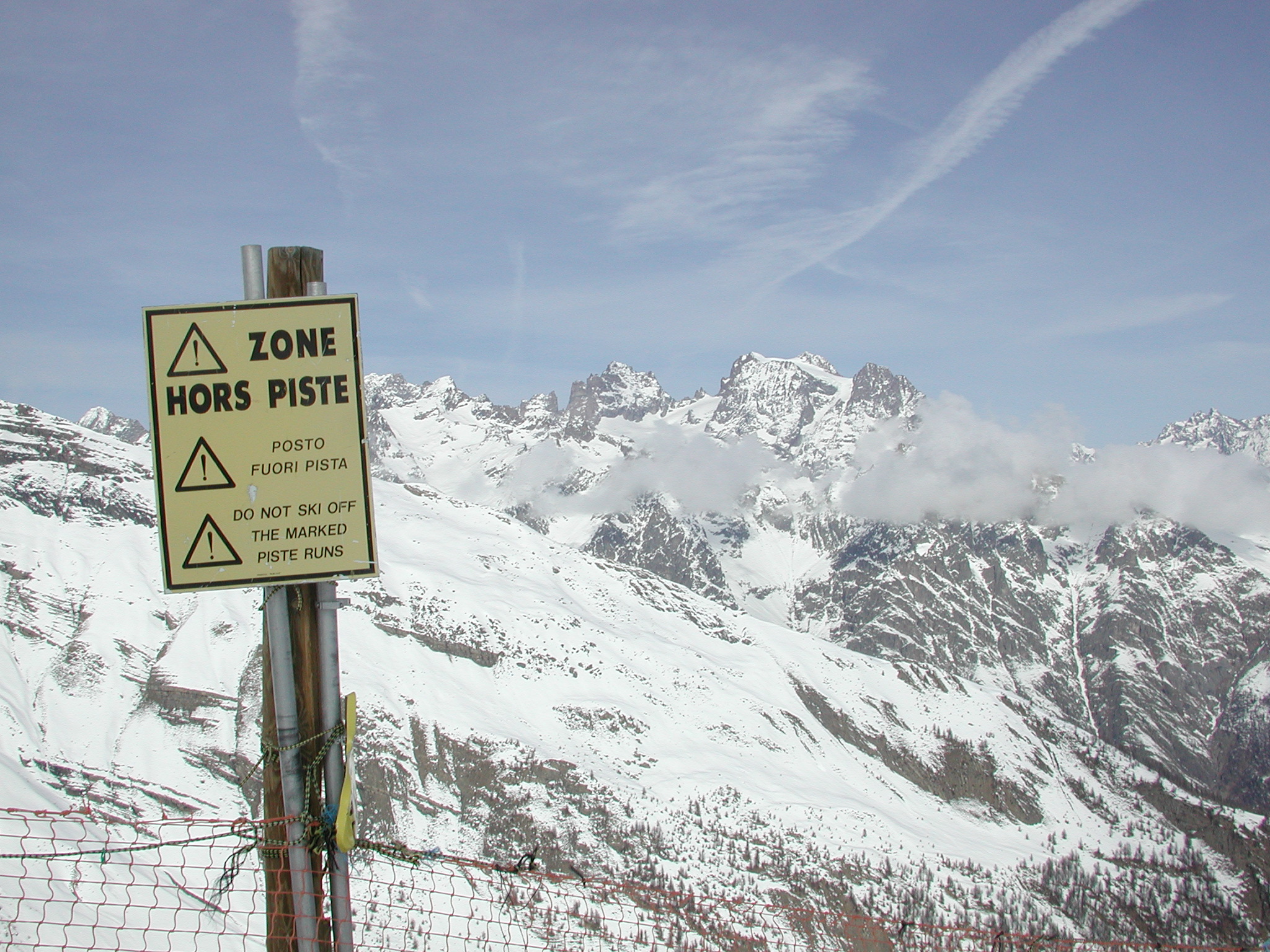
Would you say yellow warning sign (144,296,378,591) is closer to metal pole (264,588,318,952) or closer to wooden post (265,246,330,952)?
wooden post (265,246,330,952)

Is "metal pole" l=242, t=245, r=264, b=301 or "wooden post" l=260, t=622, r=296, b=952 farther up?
"metal pole" l=242, t=245, r=264, b=301

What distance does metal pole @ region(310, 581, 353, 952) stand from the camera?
238 inches

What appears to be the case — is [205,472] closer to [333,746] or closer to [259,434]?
[259,434]

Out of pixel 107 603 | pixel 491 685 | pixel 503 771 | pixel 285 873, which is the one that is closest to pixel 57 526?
pixel 107 603

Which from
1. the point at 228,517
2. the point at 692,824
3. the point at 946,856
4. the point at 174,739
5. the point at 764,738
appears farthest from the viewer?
the point at 764,738

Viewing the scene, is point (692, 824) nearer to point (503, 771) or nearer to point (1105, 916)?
point (503, 771)

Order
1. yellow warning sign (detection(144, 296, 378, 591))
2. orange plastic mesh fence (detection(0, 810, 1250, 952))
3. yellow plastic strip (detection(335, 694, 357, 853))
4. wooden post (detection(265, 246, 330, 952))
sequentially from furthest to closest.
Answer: orange plastic mesh fence (detection(0, 810, 1250, 952)), wooden post (detection(265, 246, 330, 952)), yellow warning sign (detection(144, 296, 378, 591)), yellow plastic strip (detection(335, 694, 357, 853))

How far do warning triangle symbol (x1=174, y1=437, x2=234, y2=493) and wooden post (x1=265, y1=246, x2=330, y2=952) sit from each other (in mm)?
871

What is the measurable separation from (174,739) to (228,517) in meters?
156

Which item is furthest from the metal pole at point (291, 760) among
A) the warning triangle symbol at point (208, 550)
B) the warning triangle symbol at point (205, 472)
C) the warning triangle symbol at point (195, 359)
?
the warning triangle symbol at point (195, 359)

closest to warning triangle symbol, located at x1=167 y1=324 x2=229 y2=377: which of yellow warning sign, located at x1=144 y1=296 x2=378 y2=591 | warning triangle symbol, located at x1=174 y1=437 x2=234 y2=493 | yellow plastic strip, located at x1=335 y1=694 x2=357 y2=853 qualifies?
yellow warning sign, located at x1=144 y1=296 x2=378 y2=591

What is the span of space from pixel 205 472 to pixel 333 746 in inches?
84.7

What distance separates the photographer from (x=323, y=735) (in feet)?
20.0

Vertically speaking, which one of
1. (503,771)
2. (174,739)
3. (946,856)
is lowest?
(946,856)
